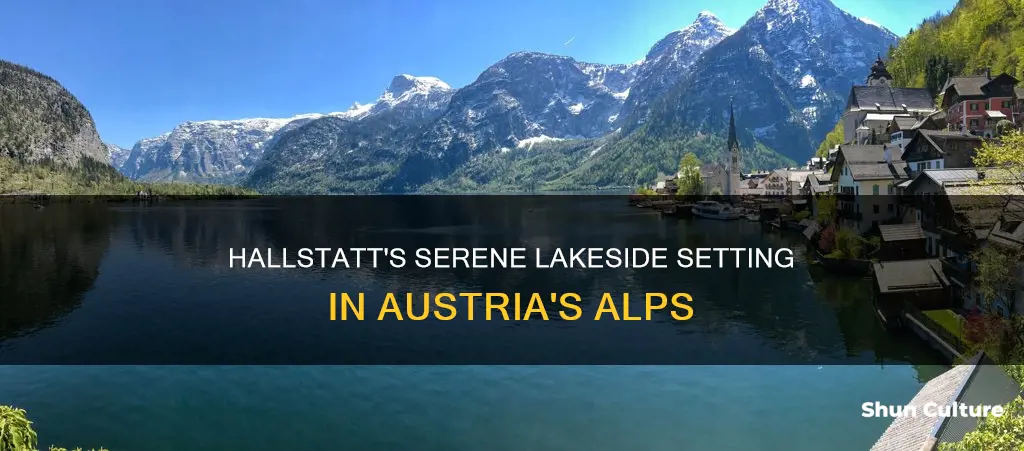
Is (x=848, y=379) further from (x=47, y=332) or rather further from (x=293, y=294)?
(x=47, y=332)

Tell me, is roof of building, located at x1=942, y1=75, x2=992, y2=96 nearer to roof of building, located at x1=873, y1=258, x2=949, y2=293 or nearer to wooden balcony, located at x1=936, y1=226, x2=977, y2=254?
wooden balcony, located at x1=936, y1=226, x2=977, y2=254

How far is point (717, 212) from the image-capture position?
181875mm

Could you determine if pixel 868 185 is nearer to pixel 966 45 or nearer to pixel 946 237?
pixel 946 237

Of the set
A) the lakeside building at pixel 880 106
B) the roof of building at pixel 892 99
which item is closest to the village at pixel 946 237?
the lakeside building at pixel 880 106

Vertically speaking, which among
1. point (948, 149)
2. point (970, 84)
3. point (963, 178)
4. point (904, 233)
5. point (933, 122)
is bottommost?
point (904, 233)

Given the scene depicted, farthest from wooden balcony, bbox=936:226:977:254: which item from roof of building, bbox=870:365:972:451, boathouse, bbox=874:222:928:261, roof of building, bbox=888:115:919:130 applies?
roof of building, bbox=888:115:919:130

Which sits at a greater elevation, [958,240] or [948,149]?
[948,149]

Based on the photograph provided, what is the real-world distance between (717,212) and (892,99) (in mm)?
53310

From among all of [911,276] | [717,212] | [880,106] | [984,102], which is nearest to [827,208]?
[984,102]

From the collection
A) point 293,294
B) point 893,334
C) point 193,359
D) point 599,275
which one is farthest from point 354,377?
point 599,275

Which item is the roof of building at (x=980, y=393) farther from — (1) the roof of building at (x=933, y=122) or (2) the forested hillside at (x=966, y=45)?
(2) the forested hillside at (x=966, y=45)

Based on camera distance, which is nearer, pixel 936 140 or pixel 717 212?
pixel 936 140

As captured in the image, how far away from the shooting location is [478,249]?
119 meters

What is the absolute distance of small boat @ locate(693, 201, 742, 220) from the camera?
176m
